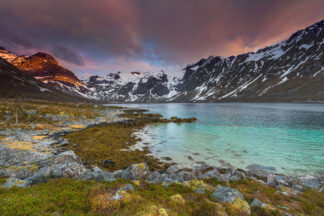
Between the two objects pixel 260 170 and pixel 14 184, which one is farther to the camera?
pixel 260 170

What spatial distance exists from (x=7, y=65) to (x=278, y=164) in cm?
27511

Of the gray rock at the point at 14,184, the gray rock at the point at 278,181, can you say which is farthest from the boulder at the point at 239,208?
the gray rock at the point at 14,184

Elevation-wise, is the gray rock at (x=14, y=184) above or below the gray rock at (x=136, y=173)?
above

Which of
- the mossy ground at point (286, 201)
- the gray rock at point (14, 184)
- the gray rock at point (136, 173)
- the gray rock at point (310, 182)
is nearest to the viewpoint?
the mossy ground at point (286, 201)

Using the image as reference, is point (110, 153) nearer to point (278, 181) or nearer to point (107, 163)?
point (107, 163)

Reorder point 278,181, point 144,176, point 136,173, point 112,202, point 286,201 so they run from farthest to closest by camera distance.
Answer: point 278,181, point 144,176, point 136,173, point 286,201, point 112,202

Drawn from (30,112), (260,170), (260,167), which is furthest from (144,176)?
(30,112)

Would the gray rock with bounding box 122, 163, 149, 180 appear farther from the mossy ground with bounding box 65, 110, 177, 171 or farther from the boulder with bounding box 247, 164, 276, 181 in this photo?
the boulder with bounding box 247, 164, 276, 181

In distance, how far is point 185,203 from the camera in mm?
7320

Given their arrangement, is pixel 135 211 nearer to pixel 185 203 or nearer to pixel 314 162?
pixel 185 203

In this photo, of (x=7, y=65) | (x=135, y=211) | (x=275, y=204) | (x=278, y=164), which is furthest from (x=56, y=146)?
(x=7, y=65)

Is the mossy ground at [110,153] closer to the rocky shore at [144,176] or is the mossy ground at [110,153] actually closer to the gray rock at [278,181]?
the rocky shore at [144,176]

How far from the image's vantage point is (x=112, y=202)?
20.9 feet

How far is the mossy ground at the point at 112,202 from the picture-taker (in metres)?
5.80
